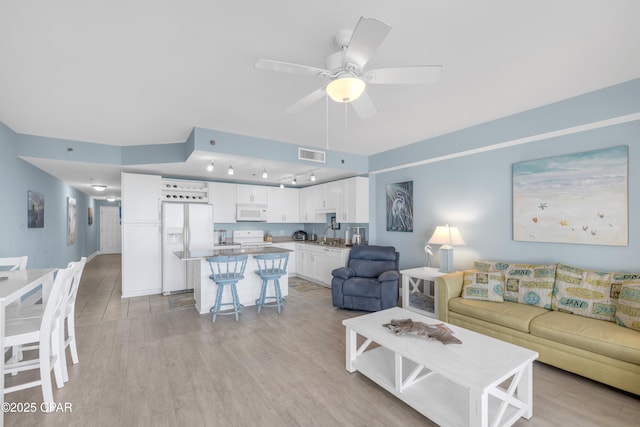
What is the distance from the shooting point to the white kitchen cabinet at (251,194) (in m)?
6.50

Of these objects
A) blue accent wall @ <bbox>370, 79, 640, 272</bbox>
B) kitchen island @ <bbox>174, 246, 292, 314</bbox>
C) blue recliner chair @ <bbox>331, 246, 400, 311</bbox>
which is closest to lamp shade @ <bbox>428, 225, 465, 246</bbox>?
blue accent wall @ <bbox>370, 79, 640, 272</bbox>

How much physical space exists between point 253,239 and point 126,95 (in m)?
4.52

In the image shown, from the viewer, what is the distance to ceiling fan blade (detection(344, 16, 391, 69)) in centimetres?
144

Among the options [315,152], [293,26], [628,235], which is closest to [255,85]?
[293,26]

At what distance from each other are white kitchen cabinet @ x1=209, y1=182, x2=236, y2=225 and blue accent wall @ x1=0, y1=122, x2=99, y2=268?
9.26 ft

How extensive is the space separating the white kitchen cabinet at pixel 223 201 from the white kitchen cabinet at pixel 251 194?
0.12 metres

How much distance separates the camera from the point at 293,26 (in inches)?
75.2

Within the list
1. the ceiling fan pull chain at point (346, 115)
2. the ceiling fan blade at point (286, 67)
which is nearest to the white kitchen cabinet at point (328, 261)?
the ceiling fan pull chain at point (346, 115)

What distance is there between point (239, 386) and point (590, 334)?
117 inches

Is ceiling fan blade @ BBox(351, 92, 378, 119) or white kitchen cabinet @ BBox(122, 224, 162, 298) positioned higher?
ceiling fan blade @ BBox(351, 92, 378, 119)

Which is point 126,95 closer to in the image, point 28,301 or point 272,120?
point 272,120

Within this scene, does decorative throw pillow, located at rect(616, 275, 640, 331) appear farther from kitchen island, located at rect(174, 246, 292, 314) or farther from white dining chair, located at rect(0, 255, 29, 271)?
white dining chair, located at rect(0, 255, 29, 271)

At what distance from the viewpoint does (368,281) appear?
13.9ft

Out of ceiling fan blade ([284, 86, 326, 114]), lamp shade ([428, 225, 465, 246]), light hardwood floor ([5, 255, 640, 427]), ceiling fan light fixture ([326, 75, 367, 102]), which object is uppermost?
ceiling fan blade ([284, 86, 326, 114])
